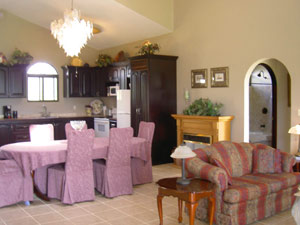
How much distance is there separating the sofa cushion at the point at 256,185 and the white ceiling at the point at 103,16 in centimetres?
435

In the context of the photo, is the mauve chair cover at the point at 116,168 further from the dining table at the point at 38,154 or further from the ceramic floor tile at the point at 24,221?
the ceramic floor tile at the point at 24,221

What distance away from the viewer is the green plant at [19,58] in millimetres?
8397

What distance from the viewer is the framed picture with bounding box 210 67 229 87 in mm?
6559

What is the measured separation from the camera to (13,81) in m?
8.43

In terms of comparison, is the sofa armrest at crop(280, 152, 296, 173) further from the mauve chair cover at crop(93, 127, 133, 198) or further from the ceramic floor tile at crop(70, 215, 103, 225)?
the ceramic floor tile at crop(70, 215, 103, 225)

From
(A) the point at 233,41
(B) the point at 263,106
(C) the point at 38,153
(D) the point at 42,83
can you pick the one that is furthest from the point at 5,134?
(B) the point at 263,106

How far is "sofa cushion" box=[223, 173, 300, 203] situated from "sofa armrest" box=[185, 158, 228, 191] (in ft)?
0.35

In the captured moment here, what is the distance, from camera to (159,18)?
7.48 meters

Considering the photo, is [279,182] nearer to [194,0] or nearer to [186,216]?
[186,216]

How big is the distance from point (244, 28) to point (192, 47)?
1.33 m

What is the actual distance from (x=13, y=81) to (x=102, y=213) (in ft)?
17.2

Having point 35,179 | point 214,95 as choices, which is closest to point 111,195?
point 35,179

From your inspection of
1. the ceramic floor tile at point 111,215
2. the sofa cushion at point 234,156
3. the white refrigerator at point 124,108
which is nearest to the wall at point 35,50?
the white refrigerator at point 124,108

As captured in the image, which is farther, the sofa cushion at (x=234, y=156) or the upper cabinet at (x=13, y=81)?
the upper cabinet at (x=13, y=81)
